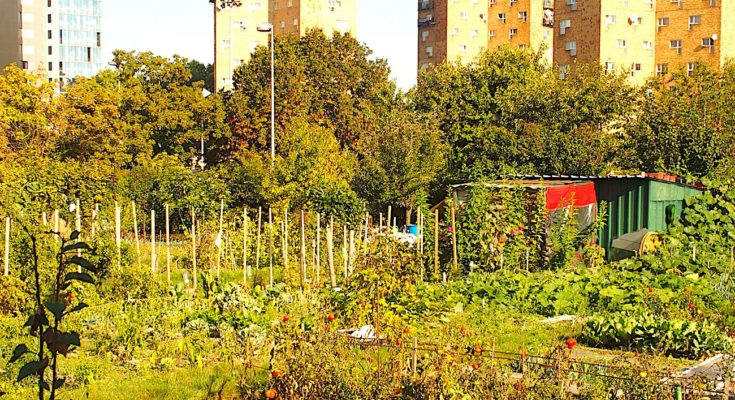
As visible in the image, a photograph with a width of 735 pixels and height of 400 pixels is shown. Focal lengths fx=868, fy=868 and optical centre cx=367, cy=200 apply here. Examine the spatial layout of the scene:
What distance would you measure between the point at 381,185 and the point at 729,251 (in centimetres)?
1428

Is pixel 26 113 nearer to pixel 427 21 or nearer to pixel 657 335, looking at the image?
pixel 657 335

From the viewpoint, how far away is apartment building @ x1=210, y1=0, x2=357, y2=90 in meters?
56.4

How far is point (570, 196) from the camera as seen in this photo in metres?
17.2

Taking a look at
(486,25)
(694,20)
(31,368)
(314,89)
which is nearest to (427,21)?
(486,25)

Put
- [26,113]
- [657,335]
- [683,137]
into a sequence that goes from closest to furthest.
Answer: [657,335] → [683,137] → [26,113]

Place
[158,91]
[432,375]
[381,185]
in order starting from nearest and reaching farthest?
[432,375] < [381,185] < [158,91]

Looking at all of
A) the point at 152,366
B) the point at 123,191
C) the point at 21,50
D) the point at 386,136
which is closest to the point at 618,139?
the point at 386,136

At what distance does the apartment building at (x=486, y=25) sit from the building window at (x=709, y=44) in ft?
34.7

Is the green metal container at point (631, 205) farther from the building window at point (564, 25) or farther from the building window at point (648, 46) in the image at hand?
the building window at point (564, 25)

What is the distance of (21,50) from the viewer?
106938mm

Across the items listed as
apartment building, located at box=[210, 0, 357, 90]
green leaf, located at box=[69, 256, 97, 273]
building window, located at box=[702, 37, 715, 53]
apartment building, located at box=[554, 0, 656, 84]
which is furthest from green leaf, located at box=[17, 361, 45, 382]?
building window, located at box=[702, 37, 715, 53]

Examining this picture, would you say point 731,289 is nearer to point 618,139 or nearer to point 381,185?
point 381,185

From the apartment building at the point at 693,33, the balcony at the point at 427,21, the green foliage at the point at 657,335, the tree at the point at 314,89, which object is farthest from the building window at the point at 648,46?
the green foliage at the point at 657,335

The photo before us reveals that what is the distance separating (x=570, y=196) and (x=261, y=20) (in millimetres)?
44582
